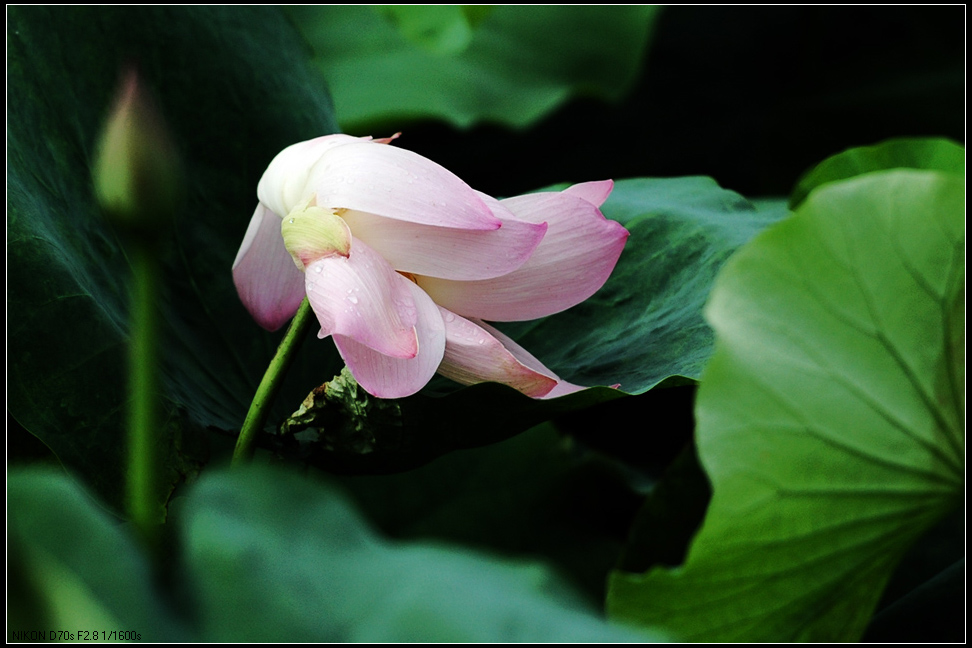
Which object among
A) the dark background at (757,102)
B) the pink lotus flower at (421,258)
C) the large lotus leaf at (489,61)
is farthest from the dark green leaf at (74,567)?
the dark background at (757,102)

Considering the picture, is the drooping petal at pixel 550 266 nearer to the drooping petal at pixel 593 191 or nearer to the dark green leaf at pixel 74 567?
the drooping petal at pixel 593 191

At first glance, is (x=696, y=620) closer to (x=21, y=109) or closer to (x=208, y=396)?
(x=208, y=396)

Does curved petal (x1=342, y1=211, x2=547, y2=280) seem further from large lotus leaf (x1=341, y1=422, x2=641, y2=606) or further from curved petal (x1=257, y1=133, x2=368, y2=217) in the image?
large lotus leaf (x1=341, y1=422, x2=641, y2=606)

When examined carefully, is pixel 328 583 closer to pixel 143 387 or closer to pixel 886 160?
pixel 143 387

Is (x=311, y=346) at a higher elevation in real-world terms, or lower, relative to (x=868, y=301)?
lower

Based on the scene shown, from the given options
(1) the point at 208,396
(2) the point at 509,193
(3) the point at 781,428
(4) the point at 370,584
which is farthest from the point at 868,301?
(2) the point at 509,193

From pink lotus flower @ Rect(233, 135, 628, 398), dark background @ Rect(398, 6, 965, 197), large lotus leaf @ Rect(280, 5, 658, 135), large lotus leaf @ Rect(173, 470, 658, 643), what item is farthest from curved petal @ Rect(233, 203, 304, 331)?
dark background @ Rect(398, 6, 965, 197)
